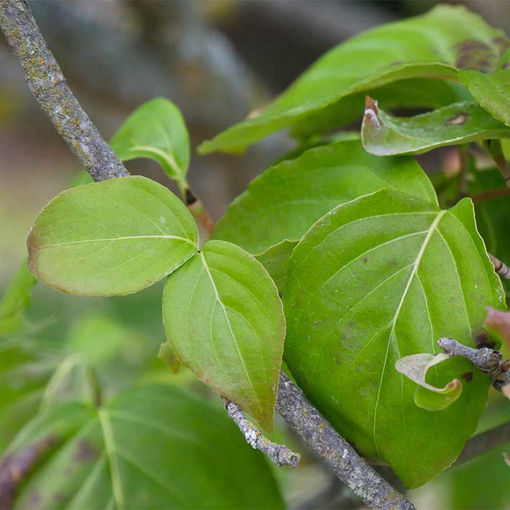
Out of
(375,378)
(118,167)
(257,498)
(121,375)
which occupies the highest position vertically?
(118,167)

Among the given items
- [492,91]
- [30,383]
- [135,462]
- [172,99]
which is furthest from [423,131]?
[172,99]

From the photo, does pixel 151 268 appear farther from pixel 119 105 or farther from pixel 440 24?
pixel 119 105

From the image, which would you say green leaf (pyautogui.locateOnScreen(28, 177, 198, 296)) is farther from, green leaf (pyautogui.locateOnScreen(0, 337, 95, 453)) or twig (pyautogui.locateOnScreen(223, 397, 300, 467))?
green leaf (pyautogui.locateOnScreen(0, 337, 95, 453))

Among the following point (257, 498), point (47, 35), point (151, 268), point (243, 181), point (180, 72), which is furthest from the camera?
point (243, 181)

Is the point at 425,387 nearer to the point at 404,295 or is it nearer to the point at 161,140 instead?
the point at 404,295

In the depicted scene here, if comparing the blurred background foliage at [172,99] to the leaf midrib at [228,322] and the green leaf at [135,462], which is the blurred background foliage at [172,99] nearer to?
the green leaf at [135,462]

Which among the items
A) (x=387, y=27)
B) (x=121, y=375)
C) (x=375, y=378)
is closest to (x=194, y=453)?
(x=375, y=378)

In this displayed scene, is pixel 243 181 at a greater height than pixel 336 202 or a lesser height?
lesser
